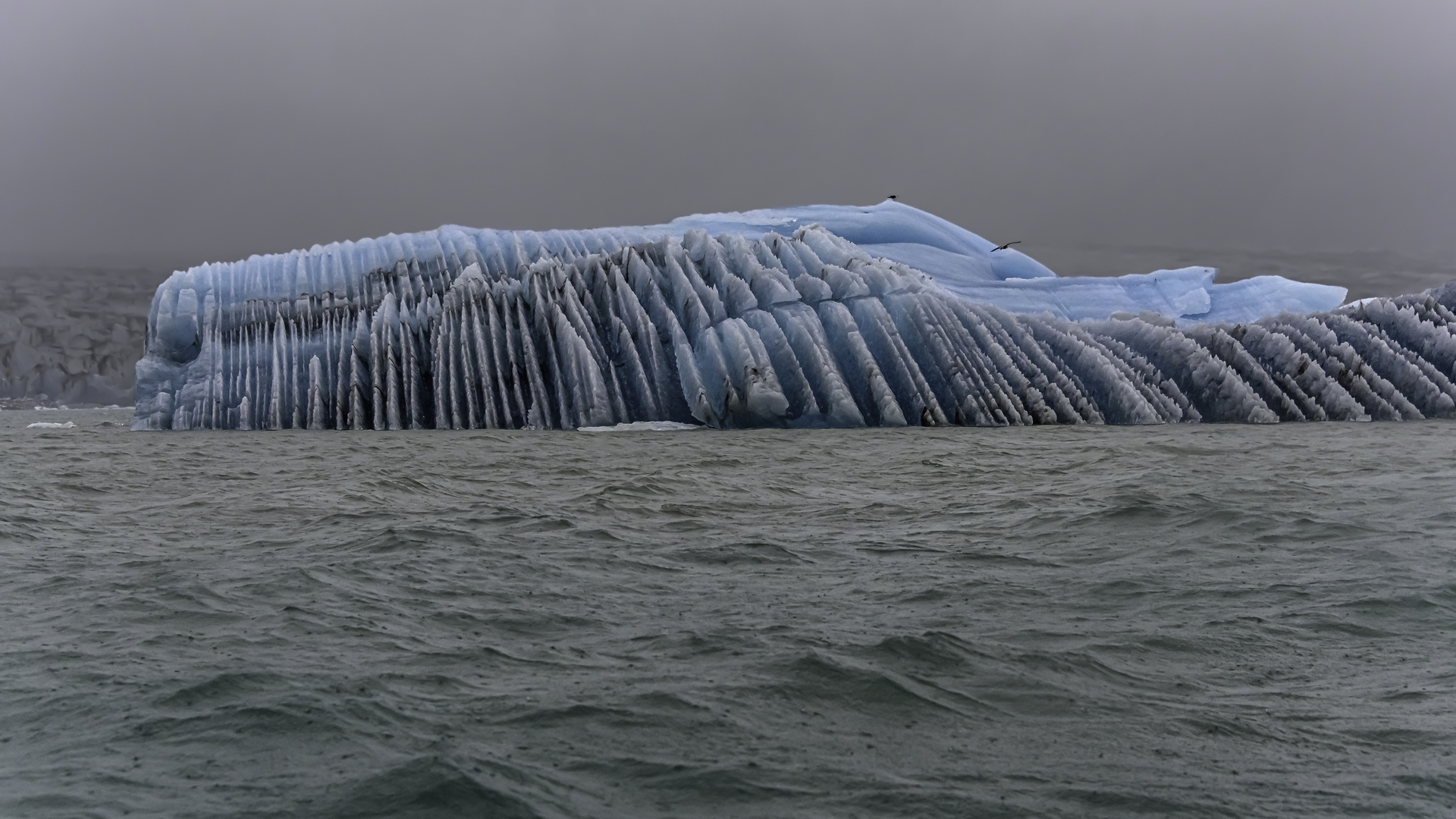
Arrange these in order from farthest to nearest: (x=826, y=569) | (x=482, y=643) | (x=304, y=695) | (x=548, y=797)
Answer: (x=826, y=569) < (x=482, y=643) < (x=304, y=695) < (x=548, y=797)

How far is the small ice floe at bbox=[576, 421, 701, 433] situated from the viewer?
814 inches

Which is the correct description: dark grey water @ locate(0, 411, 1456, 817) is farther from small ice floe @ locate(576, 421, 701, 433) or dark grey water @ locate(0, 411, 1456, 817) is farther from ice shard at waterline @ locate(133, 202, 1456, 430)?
ice shard at waterline @ locate(133, 202, 1456, 430)

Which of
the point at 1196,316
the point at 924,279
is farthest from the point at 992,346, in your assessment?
the point at 1196,316

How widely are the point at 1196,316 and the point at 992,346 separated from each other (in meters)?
8.75

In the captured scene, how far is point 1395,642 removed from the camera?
6.17 metres

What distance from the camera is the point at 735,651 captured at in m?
5.91

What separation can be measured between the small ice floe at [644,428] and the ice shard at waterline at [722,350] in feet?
0.97

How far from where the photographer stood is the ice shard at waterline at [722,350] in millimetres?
21469

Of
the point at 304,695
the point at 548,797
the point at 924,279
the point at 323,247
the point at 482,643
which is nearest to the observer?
the point at 548,797

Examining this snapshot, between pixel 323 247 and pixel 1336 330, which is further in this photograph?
pixel 323 247

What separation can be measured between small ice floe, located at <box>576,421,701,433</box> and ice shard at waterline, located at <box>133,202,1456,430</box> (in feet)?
0.97

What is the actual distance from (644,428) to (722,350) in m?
1.95

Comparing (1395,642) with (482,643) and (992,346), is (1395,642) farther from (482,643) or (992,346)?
(992,346)

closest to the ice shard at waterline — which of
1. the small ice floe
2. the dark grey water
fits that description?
the small ice floe
